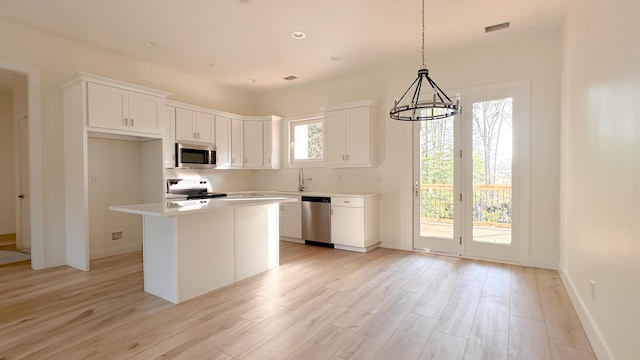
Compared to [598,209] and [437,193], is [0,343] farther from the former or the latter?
[437,193]

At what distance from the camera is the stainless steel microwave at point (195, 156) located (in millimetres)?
4828

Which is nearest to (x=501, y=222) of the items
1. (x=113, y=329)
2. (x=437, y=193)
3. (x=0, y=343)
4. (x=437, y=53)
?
(x=437, y=193)

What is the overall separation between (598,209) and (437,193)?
7.82ft

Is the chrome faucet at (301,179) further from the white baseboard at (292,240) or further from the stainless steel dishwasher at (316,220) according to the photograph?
the white baseboard at (292,240)

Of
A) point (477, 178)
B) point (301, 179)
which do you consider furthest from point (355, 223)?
point (477, 178)

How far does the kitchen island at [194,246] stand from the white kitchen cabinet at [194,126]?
2177 millimetres

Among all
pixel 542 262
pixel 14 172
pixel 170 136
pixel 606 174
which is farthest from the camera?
pixel 14 172

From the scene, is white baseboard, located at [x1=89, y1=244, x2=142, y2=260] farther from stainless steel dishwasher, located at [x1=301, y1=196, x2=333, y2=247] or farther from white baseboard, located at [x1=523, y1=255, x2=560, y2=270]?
white baseboard, located at [x1=523, y1=255, x2=560, y2=270]

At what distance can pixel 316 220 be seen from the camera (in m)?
5.04

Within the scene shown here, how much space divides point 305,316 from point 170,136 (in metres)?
3.69

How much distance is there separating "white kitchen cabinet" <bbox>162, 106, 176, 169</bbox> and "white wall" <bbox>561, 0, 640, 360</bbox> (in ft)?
16.5

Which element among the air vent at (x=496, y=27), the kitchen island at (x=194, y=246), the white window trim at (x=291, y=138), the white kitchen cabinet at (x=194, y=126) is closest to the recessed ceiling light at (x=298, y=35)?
the white window trim at (x=291, y=138)

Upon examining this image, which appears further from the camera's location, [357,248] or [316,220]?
[316,220]

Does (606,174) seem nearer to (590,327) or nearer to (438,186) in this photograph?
(590,327)
